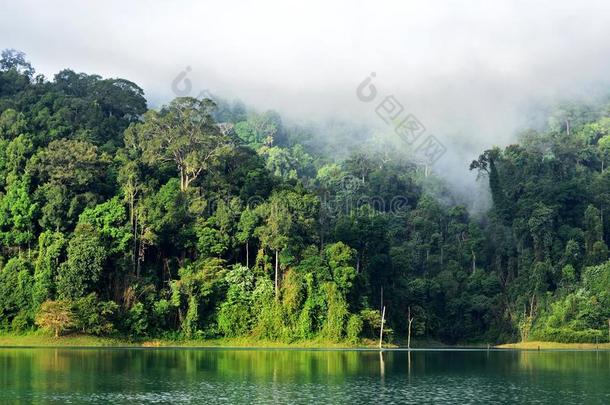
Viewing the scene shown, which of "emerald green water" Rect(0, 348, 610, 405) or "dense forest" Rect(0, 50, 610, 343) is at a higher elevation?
"dense forest" Rect(0, 50, 610, 343)

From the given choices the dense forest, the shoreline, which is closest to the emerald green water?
the shoreline

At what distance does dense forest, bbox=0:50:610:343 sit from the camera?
219ft

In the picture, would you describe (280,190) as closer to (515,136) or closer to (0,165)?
(0,165)

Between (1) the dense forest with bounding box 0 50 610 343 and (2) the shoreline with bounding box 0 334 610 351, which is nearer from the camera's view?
(2) the shoreline with bounding box 0 334 610 351

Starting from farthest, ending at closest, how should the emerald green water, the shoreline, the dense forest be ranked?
1. the dense forest
2. the shoreline
3. the emerald green water

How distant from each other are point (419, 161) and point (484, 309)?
130ft

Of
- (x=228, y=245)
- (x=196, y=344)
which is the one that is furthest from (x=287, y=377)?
(x=228, y=245)

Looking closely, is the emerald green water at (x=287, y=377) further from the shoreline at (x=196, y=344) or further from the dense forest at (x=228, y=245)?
the dense forest at (x=228, y=245)

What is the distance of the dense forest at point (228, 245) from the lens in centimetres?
6688

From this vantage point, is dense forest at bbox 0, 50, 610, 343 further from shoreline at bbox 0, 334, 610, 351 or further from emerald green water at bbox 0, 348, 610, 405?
emerald green water at bbox 0, 348, 610, 405

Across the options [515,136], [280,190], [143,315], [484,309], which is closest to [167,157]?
[280,190]

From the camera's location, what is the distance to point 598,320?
247ft

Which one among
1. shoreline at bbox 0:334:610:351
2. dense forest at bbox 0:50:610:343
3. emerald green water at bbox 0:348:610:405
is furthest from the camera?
dense forest at bbox 0:50:610:343

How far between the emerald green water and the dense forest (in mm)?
6358
